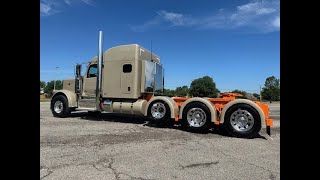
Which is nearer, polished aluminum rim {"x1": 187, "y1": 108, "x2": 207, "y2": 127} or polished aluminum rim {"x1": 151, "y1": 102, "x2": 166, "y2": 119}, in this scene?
polished aluminum rim {"x1": 187, "y1": 108, "x2": 207, "y2": 127}

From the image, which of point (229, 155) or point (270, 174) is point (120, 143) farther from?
point (270, 174)

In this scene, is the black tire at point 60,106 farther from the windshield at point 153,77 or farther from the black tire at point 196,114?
the black tire at point 196,114

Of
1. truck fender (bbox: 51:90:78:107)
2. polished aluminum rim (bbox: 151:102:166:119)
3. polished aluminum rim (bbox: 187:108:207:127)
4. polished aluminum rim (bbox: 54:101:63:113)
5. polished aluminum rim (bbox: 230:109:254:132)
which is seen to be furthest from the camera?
polished aluminum rim (bbox: 54:101:63:113)

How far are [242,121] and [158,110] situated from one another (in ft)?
10.0

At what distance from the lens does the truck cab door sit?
1280 centimetres

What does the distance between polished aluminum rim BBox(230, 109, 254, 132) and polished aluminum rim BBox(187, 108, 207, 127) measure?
936 mm

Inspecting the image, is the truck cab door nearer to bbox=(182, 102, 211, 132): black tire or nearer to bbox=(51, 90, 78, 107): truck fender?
bbox=(51, 90, 78, 107): truck fender

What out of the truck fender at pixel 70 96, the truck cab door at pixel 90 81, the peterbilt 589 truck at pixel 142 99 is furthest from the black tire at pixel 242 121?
the truck fender at pixel 70 96

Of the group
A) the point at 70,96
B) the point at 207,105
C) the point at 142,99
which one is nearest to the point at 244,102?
the point at 207,105

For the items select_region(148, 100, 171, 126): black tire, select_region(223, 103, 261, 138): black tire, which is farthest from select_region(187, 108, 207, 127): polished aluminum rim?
select_region(148, 100, 171, 126): black tire

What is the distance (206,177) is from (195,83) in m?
41.2

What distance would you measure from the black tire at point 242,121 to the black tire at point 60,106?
7438 mm
